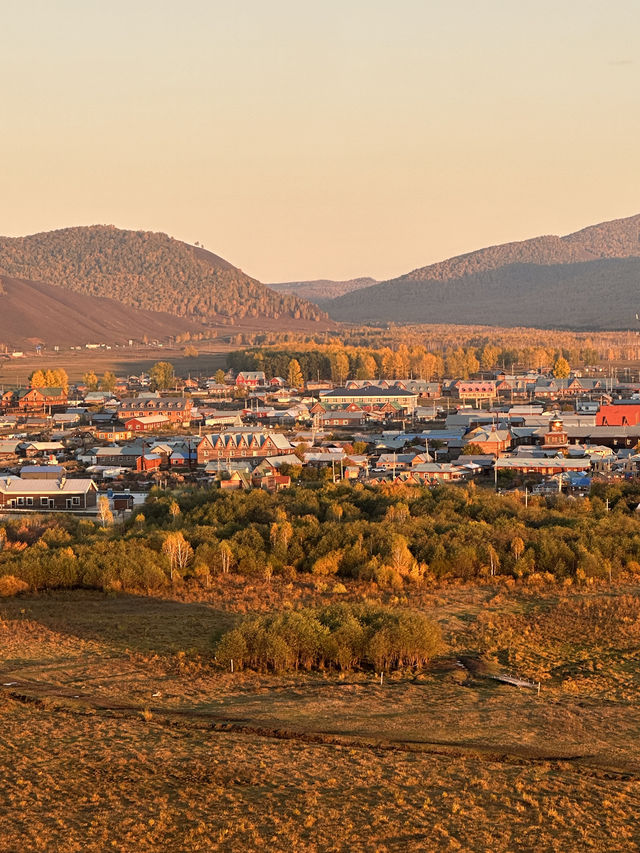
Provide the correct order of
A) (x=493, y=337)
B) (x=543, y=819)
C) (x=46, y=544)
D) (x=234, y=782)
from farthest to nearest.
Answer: (x=493, y=337) < (x=46, y=544) < (x=234, y=782) < (x=543, y=819)

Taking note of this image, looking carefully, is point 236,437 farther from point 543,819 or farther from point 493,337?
point 493,337

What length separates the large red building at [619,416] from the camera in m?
53.0

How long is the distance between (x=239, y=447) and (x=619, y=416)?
17.6m

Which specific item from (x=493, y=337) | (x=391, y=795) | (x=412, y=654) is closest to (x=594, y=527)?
(x=412, y=654)

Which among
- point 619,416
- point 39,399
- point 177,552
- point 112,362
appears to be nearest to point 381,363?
point 39,399

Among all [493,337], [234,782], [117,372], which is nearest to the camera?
[234,782]

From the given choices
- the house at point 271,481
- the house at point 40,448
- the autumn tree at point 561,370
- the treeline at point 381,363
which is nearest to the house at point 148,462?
the house at point 40,448

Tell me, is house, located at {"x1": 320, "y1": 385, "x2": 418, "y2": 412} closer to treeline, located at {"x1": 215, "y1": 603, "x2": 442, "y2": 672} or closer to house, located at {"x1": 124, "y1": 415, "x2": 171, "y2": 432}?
house, located at {"x1": 124, "y1": 415, "x2": 171, "y2": 432}

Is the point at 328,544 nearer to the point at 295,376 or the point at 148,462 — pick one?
the point at 148,462

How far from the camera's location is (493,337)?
135000mm

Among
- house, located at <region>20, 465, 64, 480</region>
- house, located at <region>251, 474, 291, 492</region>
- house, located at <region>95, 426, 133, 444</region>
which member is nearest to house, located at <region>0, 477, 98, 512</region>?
house, located at <region>20, 465, 64, 480</region>

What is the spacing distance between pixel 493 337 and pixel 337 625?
11646 cm

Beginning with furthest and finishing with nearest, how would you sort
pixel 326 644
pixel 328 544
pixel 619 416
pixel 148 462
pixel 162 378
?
pixel 162 378 < pixel 619 416 < pixel 148 462 < pixel 328 544 < pixel 326 644

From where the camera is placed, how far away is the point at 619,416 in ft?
176
